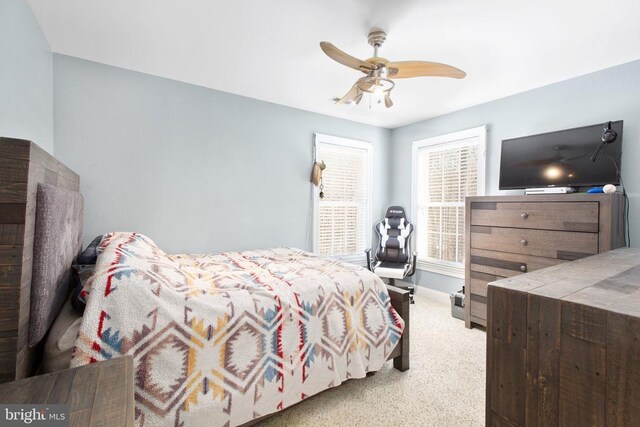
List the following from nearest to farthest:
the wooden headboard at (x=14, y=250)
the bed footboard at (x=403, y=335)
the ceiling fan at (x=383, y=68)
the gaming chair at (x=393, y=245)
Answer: the wooden headboard at (x=14, y=250), the ceiling fan at (x=383, y=68), the bed footboard at (x=403, y=335), the gaming chair at (x=393, y=245)

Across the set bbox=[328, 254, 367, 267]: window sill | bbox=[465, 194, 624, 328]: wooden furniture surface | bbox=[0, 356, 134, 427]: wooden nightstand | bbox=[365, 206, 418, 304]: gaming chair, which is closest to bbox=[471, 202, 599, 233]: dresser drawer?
bbox=[465, 194, 624, 328]: wooden furniture surface

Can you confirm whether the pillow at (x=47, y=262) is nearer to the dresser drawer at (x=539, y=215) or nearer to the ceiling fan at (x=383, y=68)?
the ceiling fan at (x=383, y=68)

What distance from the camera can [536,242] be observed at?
8.20ft

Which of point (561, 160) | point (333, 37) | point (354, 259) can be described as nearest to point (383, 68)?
point (333, 37)

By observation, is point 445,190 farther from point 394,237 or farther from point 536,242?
point 536,242

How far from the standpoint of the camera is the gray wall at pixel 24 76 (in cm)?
148

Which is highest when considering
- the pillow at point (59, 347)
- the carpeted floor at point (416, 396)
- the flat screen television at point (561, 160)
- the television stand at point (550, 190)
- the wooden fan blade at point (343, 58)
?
the wooden fan blade at point (343, 58)

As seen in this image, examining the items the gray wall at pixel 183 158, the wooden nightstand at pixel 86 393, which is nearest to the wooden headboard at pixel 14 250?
the wooden nightstand at pixel 86 393

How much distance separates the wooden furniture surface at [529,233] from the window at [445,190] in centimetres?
59

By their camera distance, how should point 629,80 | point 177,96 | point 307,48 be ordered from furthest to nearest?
1. point 177,96
2. point 629,80
3. point 307,48

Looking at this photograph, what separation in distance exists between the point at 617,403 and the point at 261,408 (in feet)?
4.58

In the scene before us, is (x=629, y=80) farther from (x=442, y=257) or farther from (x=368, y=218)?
(x=368, y=218)

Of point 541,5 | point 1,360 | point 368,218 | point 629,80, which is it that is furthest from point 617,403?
point 368,218

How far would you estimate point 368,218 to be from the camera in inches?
167
